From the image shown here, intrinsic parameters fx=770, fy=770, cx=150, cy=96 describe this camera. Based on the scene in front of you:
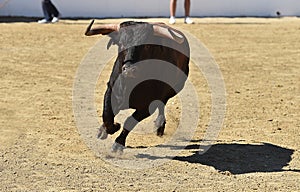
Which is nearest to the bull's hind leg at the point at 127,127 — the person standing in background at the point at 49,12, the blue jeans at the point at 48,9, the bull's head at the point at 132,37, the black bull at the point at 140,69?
the black bull at the point at 140,69

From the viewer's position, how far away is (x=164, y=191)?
7094 mm

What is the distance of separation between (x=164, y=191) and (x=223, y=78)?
641cm

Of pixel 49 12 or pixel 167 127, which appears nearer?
pixel 167 127

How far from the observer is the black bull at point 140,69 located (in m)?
7.85

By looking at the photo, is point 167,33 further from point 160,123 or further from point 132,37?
point 160,123

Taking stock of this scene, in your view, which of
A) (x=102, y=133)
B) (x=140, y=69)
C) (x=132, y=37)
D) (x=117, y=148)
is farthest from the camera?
(x=102, y=133)

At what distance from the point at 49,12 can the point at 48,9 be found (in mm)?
97

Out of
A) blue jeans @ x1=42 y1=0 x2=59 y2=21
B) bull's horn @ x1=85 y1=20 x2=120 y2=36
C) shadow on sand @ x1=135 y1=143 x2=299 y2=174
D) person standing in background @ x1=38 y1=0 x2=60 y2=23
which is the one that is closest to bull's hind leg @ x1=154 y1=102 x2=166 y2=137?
shadow on sand @ x1=135 y1=143 x2=299 y2=174

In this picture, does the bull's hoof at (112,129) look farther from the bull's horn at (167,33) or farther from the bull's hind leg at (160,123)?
the bull's horn at (167,33)

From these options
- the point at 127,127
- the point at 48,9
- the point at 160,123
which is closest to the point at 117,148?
the point at 127,127

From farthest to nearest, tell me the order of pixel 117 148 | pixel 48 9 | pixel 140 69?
pixel 48 9
pixel 117 148
pixel 140 69

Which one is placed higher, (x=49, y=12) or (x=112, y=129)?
(x=112, y=129)

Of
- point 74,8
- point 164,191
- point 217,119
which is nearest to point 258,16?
point 74,8

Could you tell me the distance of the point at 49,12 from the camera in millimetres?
20141
